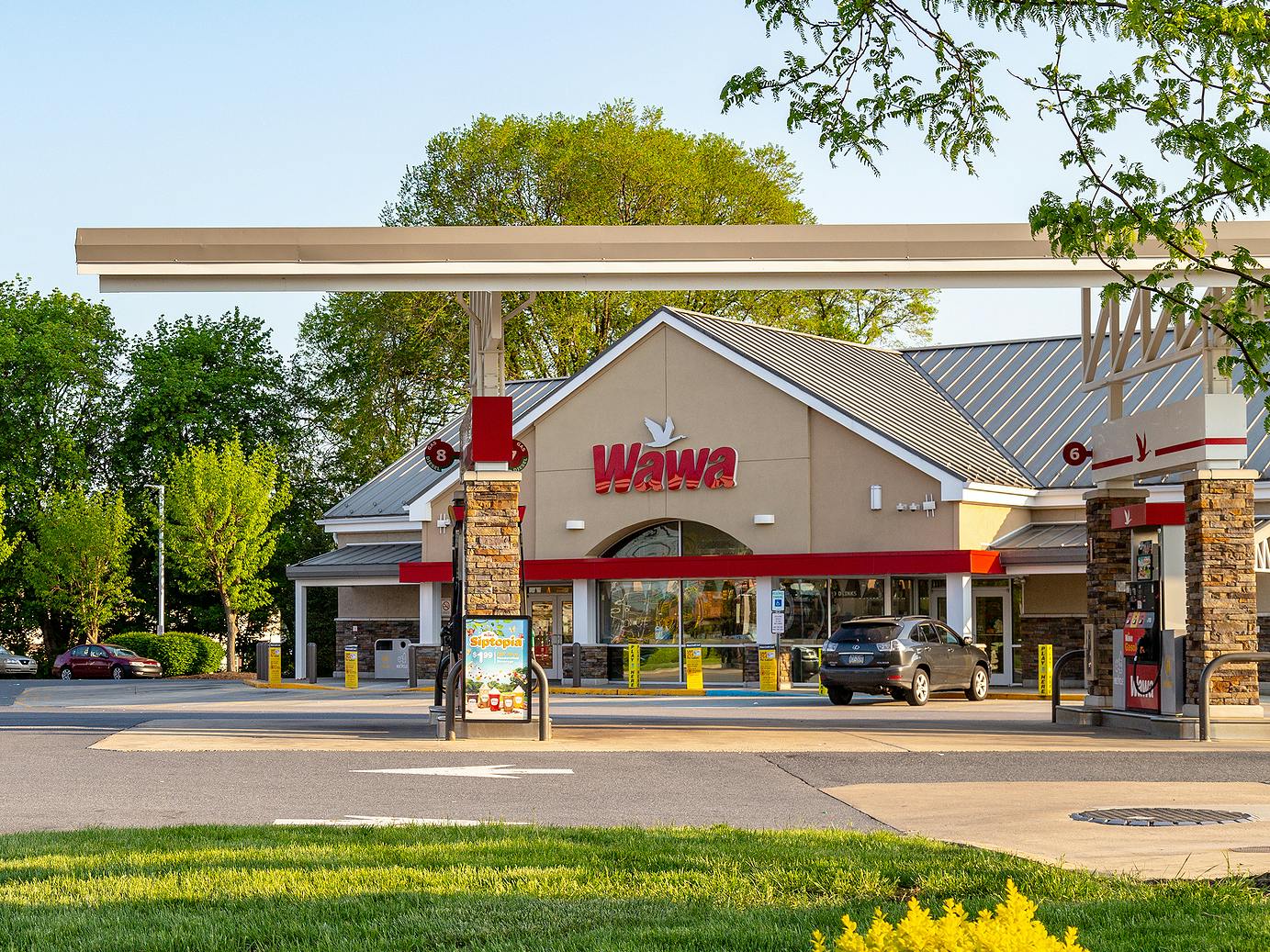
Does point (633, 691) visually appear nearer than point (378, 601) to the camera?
Yes

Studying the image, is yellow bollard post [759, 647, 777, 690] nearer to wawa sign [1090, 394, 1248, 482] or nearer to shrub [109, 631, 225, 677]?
wawa sign [1090, 394, 1248, 482]

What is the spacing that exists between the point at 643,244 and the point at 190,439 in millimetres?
44552

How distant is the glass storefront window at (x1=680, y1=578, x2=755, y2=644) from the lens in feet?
117

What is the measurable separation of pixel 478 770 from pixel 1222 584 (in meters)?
10.4

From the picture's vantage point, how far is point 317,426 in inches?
2495

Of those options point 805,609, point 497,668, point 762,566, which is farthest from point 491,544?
point 805,609

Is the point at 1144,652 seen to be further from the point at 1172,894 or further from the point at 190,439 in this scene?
the point at 190,439

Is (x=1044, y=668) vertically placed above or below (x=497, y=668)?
below

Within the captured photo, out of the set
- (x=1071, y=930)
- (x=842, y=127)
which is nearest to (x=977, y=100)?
(x=842, y=127)

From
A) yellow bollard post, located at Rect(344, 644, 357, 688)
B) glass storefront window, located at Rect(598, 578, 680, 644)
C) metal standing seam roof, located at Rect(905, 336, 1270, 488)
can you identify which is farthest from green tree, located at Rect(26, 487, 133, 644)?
metal standing seam roof, located at Rect(905, 336, 1270, 488)

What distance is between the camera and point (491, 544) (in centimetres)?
2050

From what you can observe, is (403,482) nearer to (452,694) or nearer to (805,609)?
(805,609)

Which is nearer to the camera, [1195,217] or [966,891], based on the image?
[966,891]

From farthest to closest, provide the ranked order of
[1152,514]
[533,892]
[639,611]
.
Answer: [639,611]
[1152,514]
[533,892]
